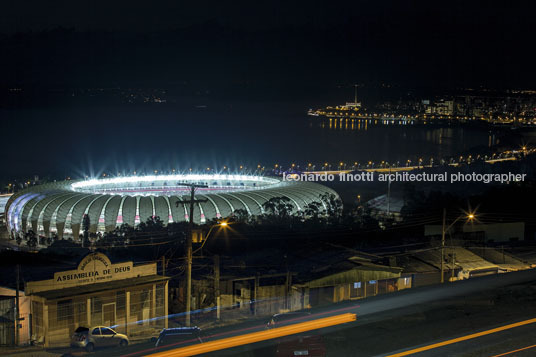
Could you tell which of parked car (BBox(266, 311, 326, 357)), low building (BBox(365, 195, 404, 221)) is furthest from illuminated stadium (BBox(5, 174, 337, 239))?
parked car (BBox(266, 311, 326, 357))

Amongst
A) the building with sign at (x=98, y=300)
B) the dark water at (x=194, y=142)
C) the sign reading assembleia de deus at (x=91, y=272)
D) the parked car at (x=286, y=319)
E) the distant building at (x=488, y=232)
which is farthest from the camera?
the dark water at (x=194, y=142)

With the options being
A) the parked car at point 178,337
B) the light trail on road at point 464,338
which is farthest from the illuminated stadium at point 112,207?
the light trail on road at point 464,338

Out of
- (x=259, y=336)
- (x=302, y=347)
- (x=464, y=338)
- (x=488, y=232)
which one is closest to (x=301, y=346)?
(x=302, y=347)

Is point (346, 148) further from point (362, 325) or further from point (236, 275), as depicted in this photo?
point (362, 325)

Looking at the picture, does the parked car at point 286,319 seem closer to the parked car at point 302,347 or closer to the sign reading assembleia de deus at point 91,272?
the parked car at point 302,347

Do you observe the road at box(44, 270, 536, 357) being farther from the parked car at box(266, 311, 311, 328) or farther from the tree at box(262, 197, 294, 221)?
the tree at box(262, 197, 294, 221)

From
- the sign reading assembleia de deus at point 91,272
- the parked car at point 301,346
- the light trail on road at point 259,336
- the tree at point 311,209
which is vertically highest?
the parked car at point 301,346
